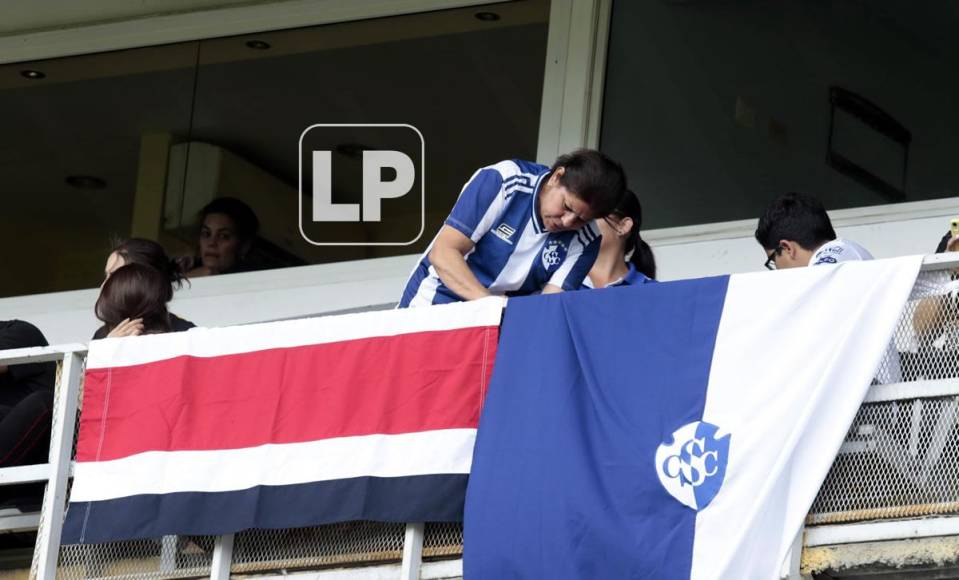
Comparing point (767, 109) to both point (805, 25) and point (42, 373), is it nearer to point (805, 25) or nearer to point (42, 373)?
point (805, 25)

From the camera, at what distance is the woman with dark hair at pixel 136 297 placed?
6562 mm

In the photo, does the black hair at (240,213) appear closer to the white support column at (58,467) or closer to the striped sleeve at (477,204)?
the white support column at (58,467)

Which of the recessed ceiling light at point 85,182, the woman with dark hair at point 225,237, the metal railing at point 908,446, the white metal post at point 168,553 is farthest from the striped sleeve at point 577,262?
the recessed ceiling light at point 85,182

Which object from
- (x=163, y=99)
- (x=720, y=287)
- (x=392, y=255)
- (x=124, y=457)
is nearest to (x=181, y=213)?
(x=163, y=99)

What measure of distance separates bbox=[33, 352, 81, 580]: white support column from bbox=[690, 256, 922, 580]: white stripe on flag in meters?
2.43

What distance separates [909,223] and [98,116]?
16.5 feet

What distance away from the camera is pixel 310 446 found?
6059mm

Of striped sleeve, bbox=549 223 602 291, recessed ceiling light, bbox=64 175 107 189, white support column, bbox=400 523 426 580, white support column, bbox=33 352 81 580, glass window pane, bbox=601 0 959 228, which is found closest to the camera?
white support column, bbox=400 523 426 580

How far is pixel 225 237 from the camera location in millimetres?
10461

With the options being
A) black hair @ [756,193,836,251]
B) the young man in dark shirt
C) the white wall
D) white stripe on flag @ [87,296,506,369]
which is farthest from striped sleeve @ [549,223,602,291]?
the white wall

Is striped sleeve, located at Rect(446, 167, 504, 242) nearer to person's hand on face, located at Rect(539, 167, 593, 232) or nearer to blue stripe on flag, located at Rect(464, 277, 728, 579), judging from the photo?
person's hand on face, located at Rect(539, 167, 593, 232)

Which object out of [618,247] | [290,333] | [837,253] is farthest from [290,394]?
[837,253]

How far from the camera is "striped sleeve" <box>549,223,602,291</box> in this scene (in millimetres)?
6391

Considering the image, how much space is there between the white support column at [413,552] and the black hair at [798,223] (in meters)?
1.74
